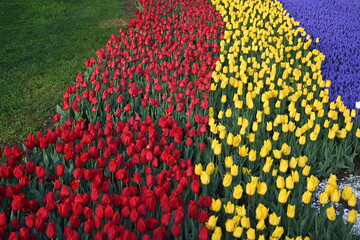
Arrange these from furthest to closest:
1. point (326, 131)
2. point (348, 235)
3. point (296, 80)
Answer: point (296, 80)
point (326, 131)
point (348, 235)

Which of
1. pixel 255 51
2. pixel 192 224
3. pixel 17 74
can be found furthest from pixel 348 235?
pixel 17 74

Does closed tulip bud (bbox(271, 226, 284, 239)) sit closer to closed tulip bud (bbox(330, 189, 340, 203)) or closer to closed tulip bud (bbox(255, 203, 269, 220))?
closed tulip bud (bbox(255, 203, 269, 220))

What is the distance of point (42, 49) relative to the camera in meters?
8.93

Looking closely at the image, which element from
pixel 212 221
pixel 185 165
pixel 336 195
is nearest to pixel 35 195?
pixel 185 165

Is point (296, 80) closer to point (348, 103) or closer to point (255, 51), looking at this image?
point (348, 103)

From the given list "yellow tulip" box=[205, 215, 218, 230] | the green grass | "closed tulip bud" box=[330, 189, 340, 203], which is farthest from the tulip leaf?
the green grass

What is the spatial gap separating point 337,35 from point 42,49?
5.73 meters

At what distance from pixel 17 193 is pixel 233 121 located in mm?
2347

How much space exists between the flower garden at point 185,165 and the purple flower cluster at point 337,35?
0.31 m

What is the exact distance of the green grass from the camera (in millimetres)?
6016

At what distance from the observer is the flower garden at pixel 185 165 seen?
8.64ft

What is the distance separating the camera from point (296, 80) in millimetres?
5441

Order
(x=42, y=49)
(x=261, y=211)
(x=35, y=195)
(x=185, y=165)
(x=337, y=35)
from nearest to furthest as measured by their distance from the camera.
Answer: (x=261, y=211), (x=35, y=195), (x=185, y=165), (x=337, y=35), (x=42, y=49)

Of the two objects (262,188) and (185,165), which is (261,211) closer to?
(262,188)
